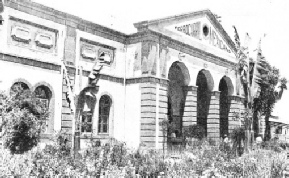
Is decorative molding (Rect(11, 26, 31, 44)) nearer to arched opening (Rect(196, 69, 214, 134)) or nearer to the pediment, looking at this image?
the pediment

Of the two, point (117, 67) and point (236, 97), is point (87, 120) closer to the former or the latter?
point (117, 67)

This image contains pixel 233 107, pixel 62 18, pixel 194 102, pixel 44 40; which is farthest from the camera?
pixel 233 107

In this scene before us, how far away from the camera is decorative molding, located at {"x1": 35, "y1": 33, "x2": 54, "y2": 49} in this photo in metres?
15.8

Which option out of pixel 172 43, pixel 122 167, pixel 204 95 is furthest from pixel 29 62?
pixel 204 95

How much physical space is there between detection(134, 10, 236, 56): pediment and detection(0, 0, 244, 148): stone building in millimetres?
56

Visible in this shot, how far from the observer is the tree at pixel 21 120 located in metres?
11.0

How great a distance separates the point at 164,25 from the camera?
67.2 feet

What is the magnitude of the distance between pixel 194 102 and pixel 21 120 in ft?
43.6

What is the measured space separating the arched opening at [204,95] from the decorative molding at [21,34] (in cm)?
1254

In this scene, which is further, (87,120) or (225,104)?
(225,104)

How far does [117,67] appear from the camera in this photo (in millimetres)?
20000

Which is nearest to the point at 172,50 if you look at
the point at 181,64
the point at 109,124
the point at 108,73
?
the point at 181,64

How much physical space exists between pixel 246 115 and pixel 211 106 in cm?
964

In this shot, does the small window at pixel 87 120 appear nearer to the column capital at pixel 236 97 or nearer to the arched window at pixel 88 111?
the arched window at pixel 88 111
